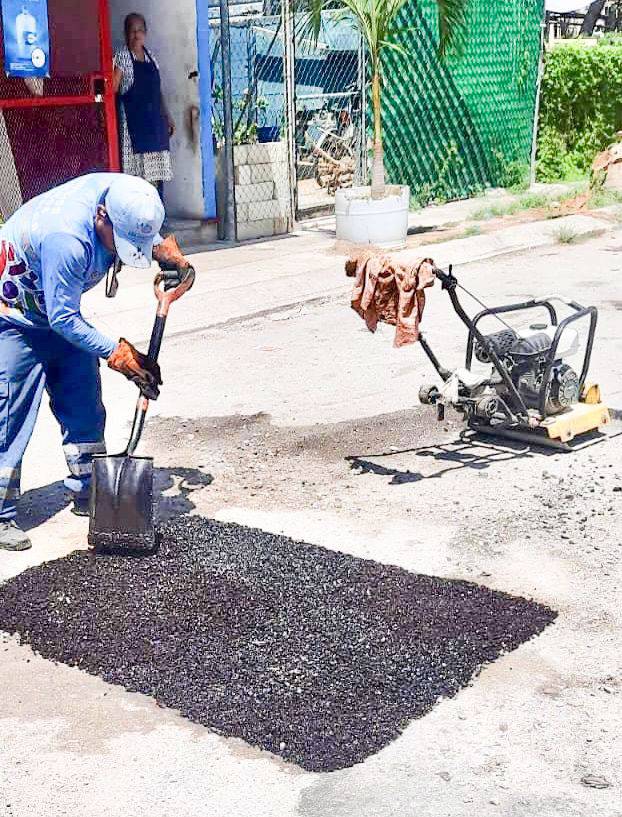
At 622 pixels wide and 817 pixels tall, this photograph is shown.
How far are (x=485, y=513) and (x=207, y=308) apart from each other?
4.59 m

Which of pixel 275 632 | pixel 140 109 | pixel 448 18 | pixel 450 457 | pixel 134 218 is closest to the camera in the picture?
pixel 275 632

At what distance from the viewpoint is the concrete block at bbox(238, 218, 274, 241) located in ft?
40.4

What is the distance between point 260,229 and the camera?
12.5 meters

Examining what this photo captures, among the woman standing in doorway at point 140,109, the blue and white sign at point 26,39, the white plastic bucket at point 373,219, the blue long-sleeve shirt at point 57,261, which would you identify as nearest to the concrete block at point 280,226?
the white plastic bucket at point 373,219

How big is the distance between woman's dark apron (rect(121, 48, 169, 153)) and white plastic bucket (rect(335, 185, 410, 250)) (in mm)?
1902

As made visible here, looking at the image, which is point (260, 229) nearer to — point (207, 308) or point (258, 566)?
point (207, 308)

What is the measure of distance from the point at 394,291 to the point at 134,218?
1504 millimetres

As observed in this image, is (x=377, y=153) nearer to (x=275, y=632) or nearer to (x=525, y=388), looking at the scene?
(x=525, y=388)

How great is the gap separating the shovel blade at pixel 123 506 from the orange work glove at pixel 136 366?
33cm

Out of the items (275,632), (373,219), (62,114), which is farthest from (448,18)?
(275,632)

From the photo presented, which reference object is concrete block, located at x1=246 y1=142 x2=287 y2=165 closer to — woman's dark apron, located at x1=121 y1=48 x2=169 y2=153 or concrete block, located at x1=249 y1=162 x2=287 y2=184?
concrete block, located at x1=249 y1=162 x2=287 y2=184

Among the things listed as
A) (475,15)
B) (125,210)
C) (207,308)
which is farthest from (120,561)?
(475,15)

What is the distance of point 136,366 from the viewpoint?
492cm

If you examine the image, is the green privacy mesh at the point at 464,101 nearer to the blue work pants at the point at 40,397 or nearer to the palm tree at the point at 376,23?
the palm tree at the point at 376,23
